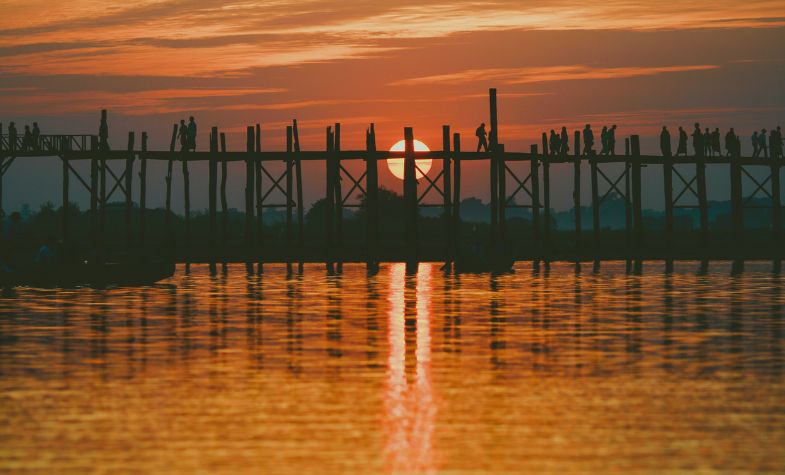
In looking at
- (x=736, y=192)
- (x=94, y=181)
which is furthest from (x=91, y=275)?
(x=736, y=192)

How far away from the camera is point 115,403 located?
520 inches

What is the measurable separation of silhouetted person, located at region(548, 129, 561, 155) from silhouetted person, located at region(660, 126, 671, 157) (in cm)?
454

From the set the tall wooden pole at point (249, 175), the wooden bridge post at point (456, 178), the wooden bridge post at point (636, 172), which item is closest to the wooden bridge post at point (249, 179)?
the tall wooden pole at point (249, 175)

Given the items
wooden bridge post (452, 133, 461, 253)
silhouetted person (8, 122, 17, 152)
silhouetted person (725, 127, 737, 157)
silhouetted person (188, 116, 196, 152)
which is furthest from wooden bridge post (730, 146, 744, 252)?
silhouetted person (8, 122, 17, 152)

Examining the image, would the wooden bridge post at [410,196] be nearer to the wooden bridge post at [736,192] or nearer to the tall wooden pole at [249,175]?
the tall wooden pole at [249,175]

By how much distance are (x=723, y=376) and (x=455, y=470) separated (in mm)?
6431

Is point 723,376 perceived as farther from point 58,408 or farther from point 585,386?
point 58,408

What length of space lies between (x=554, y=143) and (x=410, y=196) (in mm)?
8147

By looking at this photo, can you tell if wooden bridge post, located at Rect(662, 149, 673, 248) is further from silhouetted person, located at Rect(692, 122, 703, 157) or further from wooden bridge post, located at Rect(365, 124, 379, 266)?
wooden bridge post, located at Rect(365, 124, 379, 266)

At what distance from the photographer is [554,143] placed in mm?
52031

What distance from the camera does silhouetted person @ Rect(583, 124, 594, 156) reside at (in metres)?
52.2

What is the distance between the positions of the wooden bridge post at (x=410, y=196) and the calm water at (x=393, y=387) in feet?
57.5

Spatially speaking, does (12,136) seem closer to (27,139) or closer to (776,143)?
(27,139)

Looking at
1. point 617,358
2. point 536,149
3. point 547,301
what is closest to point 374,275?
point 536,149
